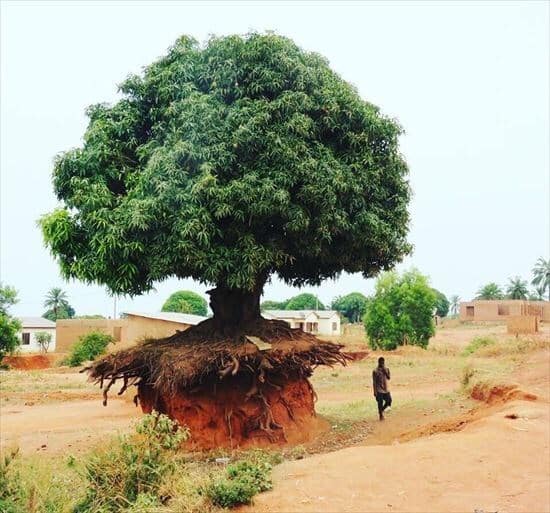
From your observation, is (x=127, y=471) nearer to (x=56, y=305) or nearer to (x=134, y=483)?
(x=134, y=483)

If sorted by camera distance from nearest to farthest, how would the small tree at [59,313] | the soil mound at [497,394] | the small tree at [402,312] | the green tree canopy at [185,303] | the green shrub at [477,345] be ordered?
the soil mound at [497,394] < the green shrub at [477,345] < the small tree at [402,312] < the green tree canopy at [185,303] < the small tree at [59,313]

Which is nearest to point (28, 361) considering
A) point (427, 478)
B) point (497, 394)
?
point (497, 394)

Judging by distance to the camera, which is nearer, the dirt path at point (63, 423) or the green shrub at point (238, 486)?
the green shrub at point (238, 486)

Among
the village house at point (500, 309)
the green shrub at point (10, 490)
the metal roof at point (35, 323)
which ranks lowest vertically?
the green shrub at point (10, 490)

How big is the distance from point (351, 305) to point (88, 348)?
59.8 m

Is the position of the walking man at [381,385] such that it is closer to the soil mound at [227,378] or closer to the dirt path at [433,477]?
the soil mound at [227,378]

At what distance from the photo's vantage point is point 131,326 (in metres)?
35.1

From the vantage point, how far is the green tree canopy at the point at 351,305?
94750mm

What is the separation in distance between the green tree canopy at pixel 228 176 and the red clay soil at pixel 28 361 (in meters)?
33.6

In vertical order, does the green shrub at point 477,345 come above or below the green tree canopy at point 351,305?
below

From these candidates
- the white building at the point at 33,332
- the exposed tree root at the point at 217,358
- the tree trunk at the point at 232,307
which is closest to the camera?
the exposed tree root at the point at 217,358

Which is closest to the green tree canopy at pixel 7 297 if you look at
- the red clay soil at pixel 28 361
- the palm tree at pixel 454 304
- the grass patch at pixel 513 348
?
the red clay soil at pixel 28 361

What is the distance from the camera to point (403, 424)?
49.6ft

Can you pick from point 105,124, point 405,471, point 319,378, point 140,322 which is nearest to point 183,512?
point 405,471
